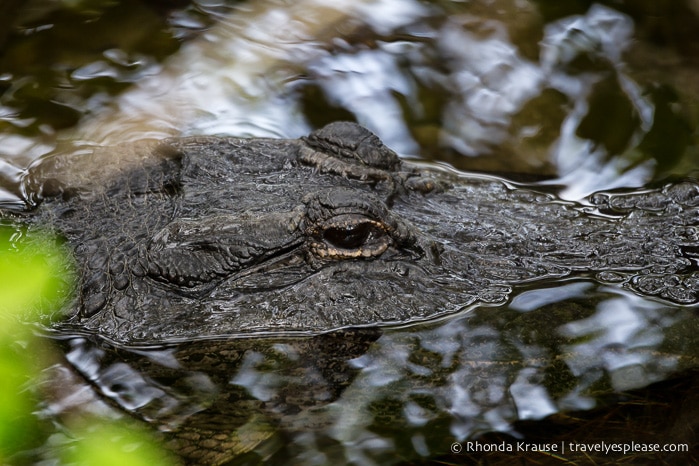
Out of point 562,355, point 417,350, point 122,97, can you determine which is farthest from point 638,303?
point 122,97

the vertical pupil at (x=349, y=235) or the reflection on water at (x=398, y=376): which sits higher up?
the vertical pupil at (x=349, y=235)

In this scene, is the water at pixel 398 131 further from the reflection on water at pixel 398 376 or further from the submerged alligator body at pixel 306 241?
the submerged alligator body at pixel 306 241

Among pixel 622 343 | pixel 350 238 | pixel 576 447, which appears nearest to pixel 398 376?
pixel 350 238

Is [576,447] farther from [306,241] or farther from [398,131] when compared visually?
[398,131]

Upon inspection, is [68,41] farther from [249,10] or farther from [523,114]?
[523,114]

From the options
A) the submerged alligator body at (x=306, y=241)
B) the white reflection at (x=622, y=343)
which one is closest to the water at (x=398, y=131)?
the white reflection at (x=622, y=343)

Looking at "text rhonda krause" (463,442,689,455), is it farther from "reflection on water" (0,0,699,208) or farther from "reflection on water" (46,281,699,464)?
"reflection on water" (0,0,699,208)

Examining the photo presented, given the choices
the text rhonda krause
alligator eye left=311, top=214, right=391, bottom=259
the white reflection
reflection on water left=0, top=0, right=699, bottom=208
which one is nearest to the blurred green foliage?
alligator eye left=311, top=214, right=391, bottom=259
